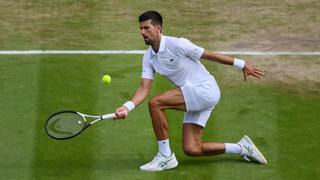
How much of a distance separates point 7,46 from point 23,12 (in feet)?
4.87

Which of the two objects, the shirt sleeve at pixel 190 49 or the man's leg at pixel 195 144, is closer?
the shirt sleeve at pixel 190 49

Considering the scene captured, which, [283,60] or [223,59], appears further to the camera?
[283,60]

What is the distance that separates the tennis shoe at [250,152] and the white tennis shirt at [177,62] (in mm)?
1020

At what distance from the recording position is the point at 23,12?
17.1m

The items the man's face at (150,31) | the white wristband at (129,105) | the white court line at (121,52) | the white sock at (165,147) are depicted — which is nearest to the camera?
the white wristband at (129,105)

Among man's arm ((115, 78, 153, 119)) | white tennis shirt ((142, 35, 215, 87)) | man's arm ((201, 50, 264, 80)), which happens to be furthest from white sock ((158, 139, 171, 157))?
man's arm ((201, 50, 264, 80))

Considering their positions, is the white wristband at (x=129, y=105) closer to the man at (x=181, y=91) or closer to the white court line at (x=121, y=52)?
the man at (x=181, y=91)

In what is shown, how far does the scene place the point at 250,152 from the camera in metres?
11.9

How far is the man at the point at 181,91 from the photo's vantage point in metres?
11.4

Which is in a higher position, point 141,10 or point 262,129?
point 141,10

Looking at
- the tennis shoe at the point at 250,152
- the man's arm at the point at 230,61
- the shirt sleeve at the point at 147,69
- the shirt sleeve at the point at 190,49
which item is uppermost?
the shirt sleeve at the point at 190,49

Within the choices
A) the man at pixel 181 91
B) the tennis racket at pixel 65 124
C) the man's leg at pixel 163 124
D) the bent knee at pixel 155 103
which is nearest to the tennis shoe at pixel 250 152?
the man at pixel 181 91

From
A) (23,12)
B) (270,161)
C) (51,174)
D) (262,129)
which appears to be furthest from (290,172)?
(23,12)

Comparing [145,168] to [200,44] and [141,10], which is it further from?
[141,10]
